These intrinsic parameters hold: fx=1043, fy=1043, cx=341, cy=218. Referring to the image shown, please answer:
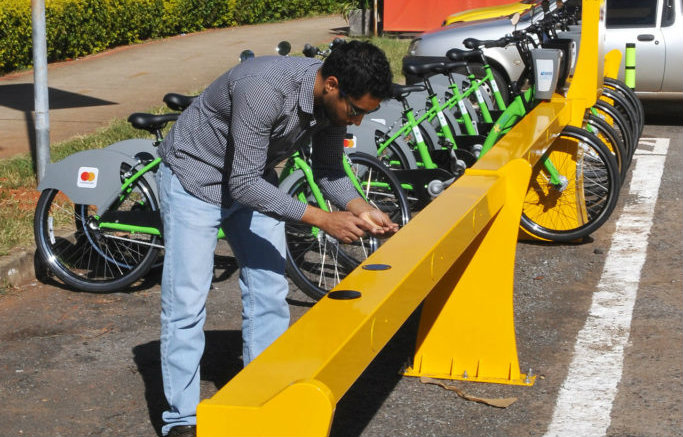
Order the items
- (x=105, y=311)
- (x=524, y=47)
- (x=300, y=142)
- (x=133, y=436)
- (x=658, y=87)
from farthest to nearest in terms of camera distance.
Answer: (x=658, y=87)
(x=524, y=47)
(x=105, y=311)
(x=133, y=436)
(x=300, y=142)

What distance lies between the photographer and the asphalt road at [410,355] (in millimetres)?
4672

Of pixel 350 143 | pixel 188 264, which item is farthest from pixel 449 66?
pixel 188 264

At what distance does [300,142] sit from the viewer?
4148 mm

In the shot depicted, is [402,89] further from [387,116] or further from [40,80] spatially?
[40,80]

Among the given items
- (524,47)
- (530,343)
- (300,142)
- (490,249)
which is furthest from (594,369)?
(524,47)

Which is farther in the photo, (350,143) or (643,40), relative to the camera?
(643,40)

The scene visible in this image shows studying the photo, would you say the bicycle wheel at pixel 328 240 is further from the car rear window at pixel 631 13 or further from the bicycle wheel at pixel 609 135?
the car rear window at pixel 631 13

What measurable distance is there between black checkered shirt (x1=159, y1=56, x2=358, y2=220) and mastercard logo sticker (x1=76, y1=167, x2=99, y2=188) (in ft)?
7.41

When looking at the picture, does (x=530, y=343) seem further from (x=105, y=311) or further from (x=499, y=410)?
(x=105, y=311)

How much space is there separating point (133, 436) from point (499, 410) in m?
1.66

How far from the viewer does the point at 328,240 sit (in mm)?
6410

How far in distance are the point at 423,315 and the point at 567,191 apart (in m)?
2.93

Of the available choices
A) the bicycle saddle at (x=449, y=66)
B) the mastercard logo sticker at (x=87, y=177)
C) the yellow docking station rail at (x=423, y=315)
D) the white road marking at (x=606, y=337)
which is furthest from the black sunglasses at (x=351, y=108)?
the bicycle saddle at (x=449, y=66)

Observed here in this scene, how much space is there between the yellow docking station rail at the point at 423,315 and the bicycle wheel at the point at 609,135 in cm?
153
